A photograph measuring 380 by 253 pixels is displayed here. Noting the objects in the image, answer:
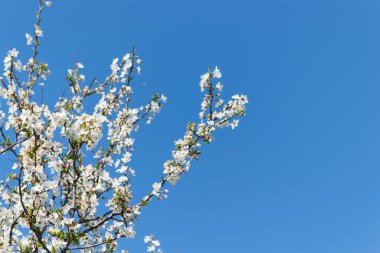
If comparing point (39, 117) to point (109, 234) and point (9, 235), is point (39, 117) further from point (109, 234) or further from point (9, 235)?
point (109, 234)

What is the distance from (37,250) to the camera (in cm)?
678

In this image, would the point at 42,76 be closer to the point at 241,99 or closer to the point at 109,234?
the point at 109,234

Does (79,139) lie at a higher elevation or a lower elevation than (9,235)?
higher

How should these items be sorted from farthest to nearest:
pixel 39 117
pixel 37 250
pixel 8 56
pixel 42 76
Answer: pixel 42 76, pixel 8 56, pixel 37 250, pixel 39 117

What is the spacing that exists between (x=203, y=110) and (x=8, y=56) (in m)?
4.32

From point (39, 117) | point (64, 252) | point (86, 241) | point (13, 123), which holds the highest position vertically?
point (13, 123)

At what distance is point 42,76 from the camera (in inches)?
357

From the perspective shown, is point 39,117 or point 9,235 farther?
point 9,235

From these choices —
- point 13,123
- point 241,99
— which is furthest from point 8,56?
point 241,99

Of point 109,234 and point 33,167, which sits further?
point 109,234

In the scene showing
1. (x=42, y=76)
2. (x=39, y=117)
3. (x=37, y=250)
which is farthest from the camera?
(x=42, y=76)

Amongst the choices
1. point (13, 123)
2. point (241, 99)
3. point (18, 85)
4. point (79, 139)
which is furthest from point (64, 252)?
point (241, 99)

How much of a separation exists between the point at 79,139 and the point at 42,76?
3213 mm

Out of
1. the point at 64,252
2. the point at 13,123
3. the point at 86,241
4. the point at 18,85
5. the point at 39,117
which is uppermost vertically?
the point at 18,85
